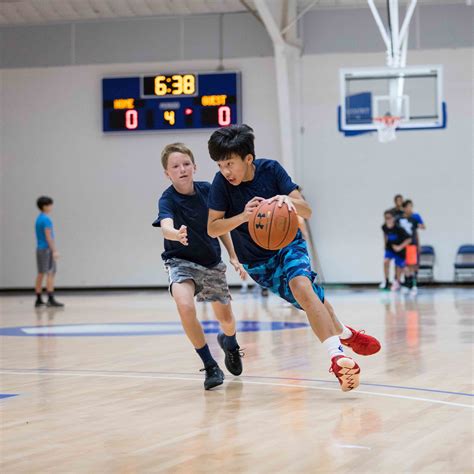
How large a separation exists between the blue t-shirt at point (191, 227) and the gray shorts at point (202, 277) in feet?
0.12

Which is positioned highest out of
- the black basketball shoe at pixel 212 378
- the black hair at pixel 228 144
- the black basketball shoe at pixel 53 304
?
the black hair at pixel 228 144

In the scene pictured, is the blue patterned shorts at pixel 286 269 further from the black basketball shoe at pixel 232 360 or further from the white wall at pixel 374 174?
the white wall at pixel 374 174

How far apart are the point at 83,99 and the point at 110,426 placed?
672 inches

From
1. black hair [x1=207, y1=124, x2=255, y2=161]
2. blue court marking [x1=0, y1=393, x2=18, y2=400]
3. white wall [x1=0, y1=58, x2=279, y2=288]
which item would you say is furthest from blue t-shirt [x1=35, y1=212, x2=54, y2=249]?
black hair [x1=207, y1=124, x2=255, y2=161]

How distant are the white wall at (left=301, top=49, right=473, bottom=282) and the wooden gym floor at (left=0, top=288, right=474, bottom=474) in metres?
10.0

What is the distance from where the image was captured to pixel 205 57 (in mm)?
19938

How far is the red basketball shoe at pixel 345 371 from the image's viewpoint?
182 inches

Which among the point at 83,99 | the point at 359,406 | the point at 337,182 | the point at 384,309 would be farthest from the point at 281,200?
the point at 83,99

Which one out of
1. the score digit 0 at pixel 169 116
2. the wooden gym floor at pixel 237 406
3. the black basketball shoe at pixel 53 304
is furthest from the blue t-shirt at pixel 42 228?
the score digit 0 at pixel 169 116

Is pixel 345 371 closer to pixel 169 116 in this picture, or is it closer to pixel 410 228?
pixel 410 228

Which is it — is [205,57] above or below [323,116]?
above

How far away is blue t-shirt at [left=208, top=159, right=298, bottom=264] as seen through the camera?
5055mm

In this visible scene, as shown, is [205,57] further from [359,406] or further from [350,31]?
[359,406]

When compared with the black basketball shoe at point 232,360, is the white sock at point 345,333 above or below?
above
